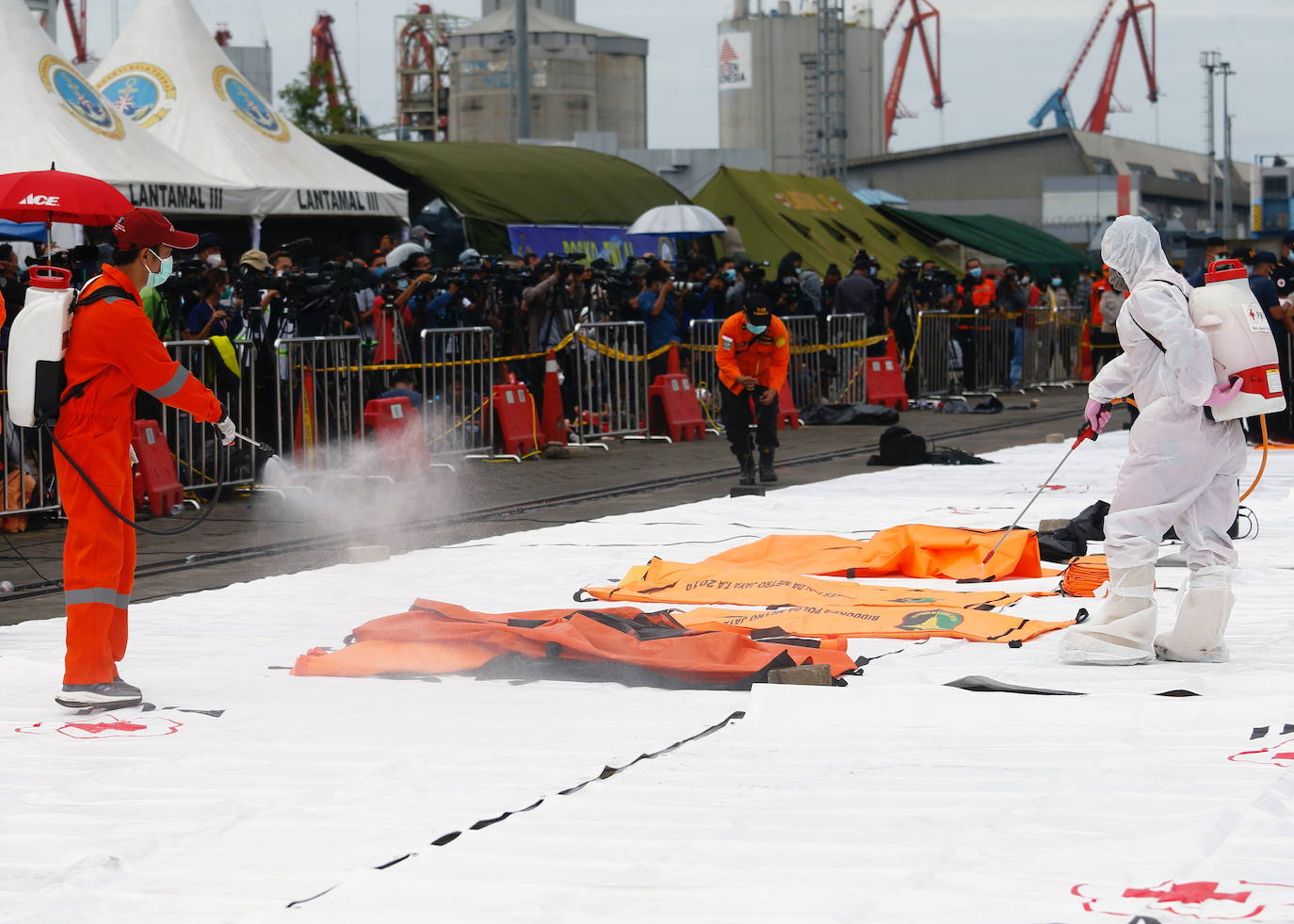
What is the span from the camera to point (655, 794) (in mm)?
5246

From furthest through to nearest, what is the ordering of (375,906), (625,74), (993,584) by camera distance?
(625,74), (993,584), (375,906)

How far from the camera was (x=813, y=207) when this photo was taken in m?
32.3

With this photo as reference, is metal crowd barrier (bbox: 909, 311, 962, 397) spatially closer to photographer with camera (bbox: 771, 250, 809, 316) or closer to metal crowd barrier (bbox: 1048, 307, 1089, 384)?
photographer with camera (bbox: 771, 250, 809, 316)

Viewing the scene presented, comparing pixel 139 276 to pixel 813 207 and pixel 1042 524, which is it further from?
pixel 813 207

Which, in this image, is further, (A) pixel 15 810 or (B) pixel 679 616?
(B) pixel 679 616

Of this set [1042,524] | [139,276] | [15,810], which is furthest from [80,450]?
[1042,524]

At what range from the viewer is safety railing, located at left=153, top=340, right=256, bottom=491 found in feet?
44.4

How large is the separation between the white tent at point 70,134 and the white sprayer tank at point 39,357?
10.5 metres

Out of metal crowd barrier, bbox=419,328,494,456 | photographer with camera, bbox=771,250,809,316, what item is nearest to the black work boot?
metal crowd barrier, bbox=419,328,494,456

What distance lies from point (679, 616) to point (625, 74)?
6114cm

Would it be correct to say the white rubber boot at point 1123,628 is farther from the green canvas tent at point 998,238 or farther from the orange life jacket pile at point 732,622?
the green canvas tent at point 998,238

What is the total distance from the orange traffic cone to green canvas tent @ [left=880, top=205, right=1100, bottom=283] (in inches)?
776

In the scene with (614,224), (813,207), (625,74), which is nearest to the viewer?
(614,224)

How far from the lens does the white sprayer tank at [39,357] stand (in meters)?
6.51
